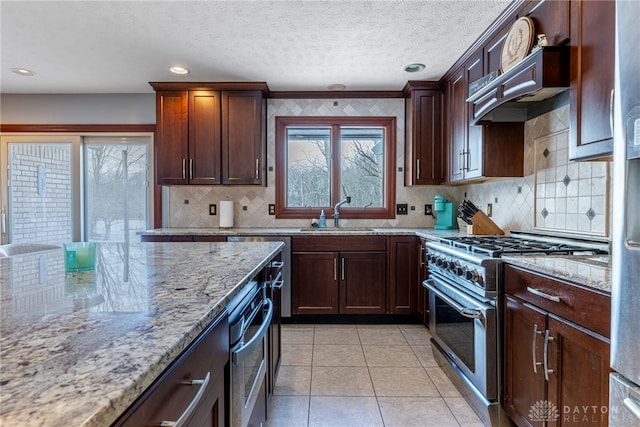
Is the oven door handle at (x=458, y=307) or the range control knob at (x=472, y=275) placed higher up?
the range control knob at (x=472, y=275)

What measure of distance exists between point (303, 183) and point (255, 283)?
8.15 feet

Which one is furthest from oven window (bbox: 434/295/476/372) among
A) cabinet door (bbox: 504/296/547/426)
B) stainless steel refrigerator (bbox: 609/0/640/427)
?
stainless steel refrigerator (bbox: 609/0/640/427)

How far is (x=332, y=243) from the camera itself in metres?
3.11

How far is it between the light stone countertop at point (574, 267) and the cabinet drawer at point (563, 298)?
26mm

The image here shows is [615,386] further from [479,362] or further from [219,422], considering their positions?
[219,422]

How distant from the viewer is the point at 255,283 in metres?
1.34

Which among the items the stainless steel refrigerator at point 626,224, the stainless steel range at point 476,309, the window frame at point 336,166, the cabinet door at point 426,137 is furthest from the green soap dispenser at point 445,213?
the stainless steel refrigerator at point 626,224

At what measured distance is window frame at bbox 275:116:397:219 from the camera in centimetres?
364

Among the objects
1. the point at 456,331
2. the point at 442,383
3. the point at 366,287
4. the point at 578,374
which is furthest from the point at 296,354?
the point at 578,374

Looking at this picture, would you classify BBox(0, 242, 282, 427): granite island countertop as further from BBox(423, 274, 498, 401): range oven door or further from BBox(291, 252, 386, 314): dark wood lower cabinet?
BBox(291, 252, 386, 314): dark wood lower cabinet

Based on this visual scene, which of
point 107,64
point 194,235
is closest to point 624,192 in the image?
point 194,235

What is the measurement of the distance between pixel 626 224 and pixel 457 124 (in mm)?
2210

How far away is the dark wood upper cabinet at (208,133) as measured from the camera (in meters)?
3.34

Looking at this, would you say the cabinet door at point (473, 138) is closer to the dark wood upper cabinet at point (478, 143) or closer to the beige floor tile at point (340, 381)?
the dark wood upper cabinet at point (478, 143)
